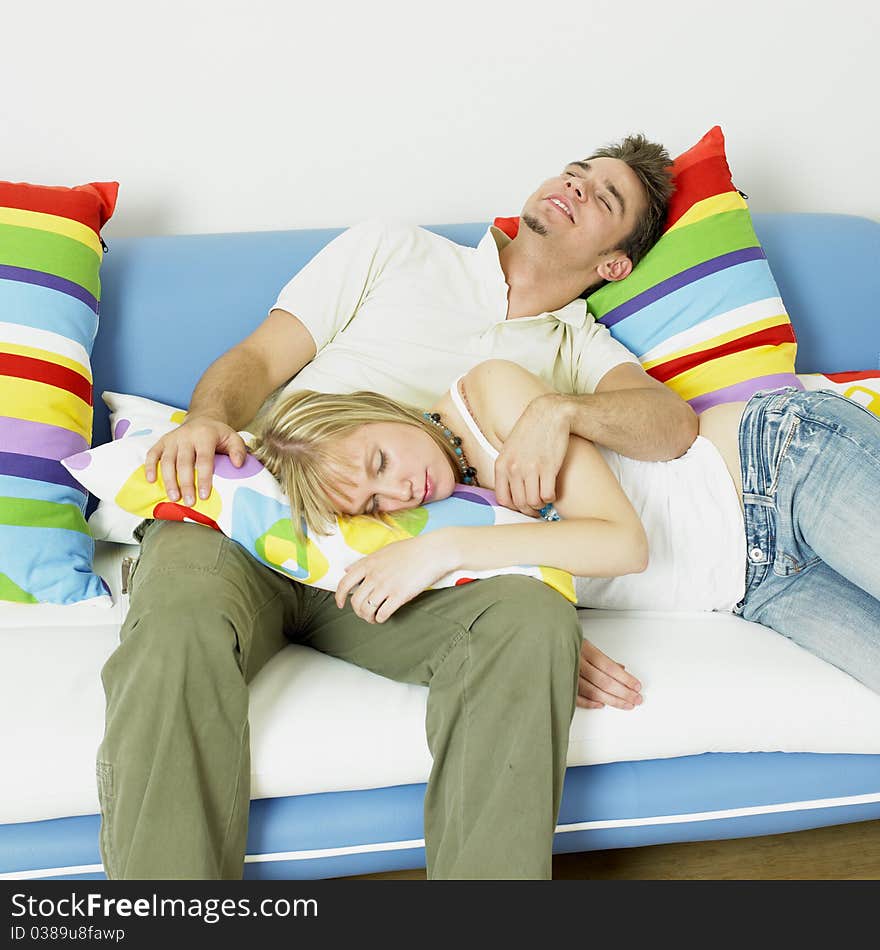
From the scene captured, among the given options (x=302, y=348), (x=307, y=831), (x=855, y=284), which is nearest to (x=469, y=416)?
(x=302, y=348)

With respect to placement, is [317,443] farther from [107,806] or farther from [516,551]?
[107,806]

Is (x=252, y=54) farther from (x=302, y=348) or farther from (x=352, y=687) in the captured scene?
(x=352, y=687)

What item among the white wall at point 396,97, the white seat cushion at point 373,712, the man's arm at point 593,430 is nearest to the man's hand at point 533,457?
the man's arm at point 593,430

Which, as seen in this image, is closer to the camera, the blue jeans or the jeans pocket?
the jeans pocket

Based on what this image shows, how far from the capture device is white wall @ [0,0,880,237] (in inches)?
80.8

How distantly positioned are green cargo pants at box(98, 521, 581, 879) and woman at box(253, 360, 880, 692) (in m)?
0.10

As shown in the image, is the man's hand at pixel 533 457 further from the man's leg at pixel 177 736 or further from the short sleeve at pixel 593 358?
the man's leg at pixel 177 736

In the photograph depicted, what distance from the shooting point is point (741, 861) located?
1616 millimetres

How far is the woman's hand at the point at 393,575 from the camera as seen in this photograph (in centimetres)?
132

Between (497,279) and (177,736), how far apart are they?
1089mm

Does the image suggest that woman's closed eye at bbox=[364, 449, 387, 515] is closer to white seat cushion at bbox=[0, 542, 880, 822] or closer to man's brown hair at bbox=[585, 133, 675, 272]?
white seat cushion at bbox=[0, 542, 880, 822]

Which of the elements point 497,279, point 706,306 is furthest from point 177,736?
point 706,306

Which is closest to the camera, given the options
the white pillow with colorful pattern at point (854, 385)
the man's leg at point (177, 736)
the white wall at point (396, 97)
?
the man's leg at point (177, 736)

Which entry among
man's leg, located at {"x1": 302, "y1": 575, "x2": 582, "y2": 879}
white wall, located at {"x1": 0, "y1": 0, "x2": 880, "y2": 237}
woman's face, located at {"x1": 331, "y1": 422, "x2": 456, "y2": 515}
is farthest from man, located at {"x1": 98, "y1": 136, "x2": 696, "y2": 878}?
white wall, located at {"x1": 0, "y1": 0, "x2": 880, "y2": 237}
